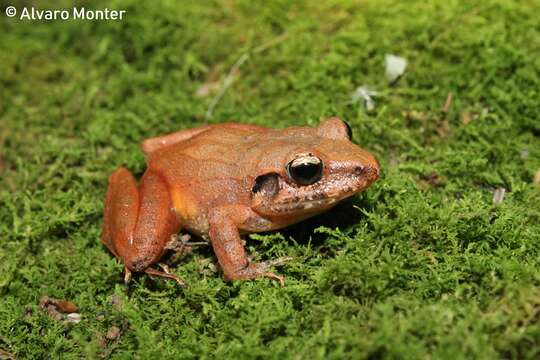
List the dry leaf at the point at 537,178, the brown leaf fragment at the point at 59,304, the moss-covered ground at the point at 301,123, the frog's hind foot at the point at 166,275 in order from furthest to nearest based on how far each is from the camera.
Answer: the dry leaf at the point at 537,178
the brown leaf fragment at the point at 59,304
the frog's hind foot at the point at 166,275
the moss-covered ground at the point at 301,123

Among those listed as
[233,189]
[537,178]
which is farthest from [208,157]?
[537,178]

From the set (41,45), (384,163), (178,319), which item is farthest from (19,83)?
(384,163)

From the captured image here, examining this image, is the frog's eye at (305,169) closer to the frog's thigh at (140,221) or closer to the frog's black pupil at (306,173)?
the frog's black pupil at (306,173)

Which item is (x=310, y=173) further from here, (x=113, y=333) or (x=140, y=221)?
(x=113, y=333)

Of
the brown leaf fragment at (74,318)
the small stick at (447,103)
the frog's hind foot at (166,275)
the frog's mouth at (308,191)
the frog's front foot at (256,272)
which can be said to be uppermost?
the small stick at (447,103)

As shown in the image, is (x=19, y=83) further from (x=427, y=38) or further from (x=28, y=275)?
(x=427, y=38)

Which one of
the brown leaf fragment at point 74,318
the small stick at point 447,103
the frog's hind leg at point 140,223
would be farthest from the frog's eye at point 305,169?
the brown leaf fragment at point 74,318
